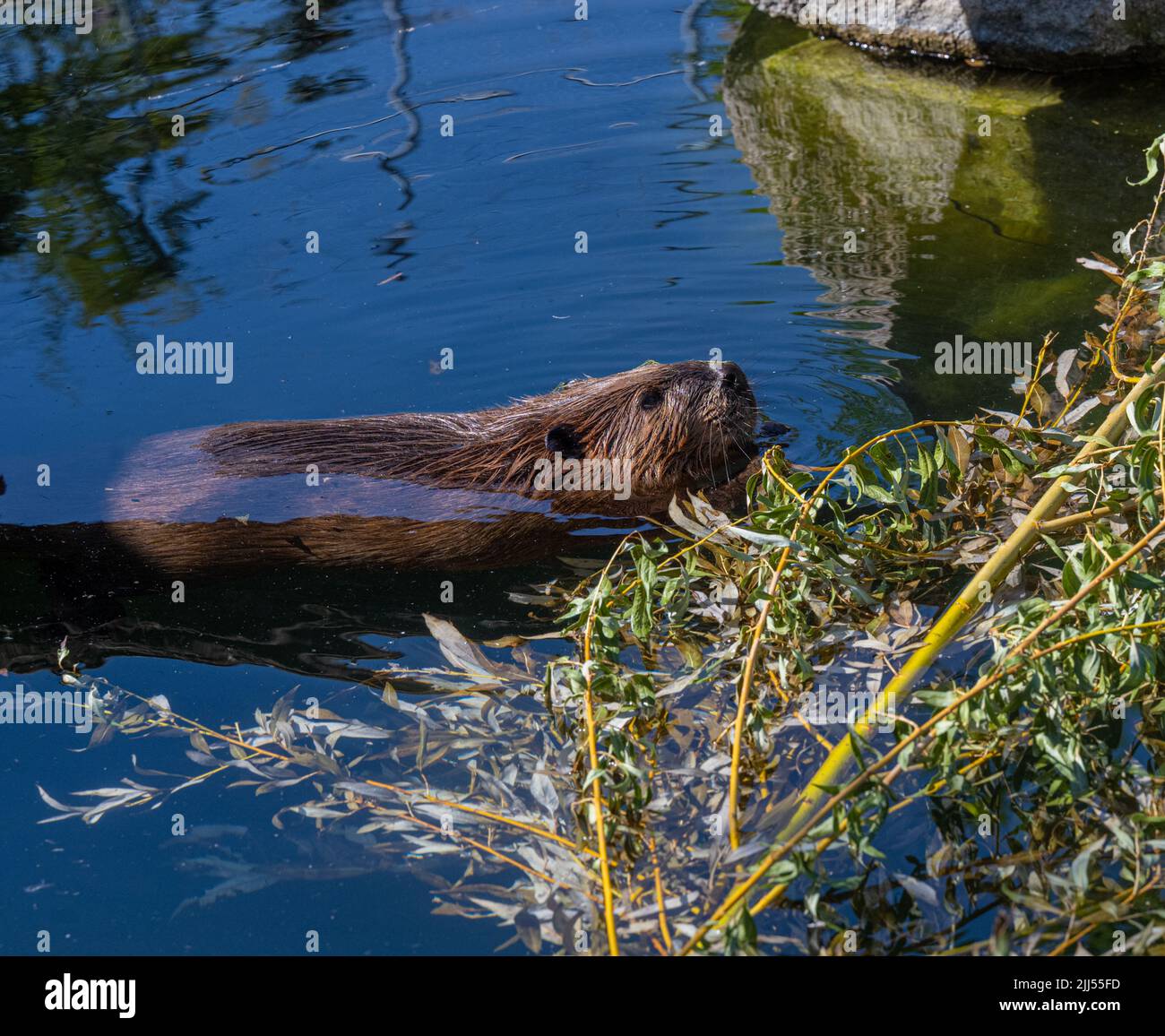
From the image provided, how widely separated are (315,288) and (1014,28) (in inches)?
187

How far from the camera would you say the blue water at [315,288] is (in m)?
3.50

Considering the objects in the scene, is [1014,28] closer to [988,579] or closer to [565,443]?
[565,443]

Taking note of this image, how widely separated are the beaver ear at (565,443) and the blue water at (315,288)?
51 centimetres

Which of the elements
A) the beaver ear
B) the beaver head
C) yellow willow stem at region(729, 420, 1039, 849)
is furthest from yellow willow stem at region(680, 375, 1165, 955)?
the beaver ear

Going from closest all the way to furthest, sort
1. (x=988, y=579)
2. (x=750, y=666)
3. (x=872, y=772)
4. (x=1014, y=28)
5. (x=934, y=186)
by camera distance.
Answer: (x=872, y=772), (x=750, y=666), (x=988, y=579), (x=934, y=186), (x=1014, y=28)

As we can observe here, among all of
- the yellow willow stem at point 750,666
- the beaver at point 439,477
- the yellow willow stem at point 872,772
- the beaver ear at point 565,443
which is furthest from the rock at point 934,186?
the yellow willow stem at point 872,772

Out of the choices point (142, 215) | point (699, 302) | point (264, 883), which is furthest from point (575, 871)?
point (142, 215)

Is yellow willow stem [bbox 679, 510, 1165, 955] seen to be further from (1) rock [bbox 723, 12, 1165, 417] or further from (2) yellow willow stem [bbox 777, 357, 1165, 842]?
(1) rock [bbox 723, 12, 1165, 417]

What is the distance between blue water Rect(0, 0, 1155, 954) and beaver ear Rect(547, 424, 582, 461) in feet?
1.68

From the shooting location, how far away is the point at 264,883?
3273 mm

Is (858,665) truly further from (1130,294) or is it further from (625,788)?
(1130,294)

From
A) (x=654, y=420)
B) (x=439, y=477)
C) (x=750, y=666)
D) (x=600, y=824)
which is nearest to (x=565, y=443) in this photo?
(x=654, y=420)

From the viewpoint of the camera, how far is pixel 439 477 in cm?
456

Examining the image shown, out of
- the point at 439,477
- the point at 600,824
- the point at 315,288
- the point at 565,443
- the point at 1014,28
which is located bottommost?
the point at 600,824
